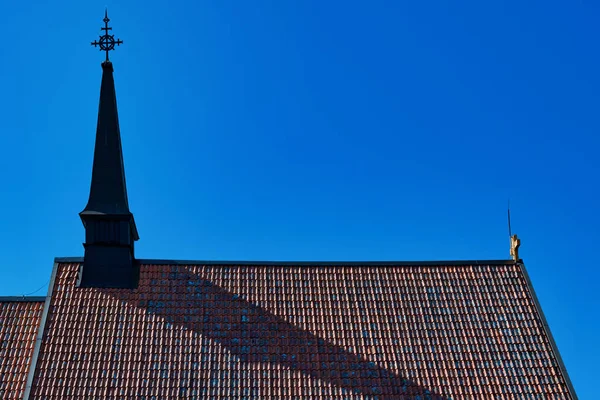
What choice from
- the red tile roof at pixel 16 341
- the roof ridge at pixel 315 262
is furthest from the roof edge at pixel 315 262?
the red tile roof at pixel 16 341

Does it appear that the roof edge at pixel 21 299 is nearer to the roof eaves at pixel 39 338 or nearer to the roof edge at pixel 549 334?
the roof eaves at pixel 39 338

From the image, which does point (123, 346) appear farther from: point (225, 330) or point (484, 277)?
point (484, 277)

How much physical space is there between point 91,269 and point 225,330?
459 cm

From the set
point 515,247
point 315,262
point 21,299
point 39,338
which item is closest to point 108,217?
point 21,299

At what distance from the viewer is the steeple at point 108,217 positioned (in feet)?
73.2

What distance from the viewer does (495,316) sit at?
72.1 ft

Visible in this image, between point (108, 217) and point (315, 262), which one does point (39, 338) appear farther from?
point (315, 262)

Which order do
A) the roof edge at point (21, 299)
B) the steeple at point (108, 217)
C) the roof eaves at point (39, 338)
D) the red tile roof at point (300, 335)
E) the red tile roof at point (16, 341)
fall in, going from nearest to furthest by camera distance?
the roof eaves at point (39, 338) → the red tile roof at point (16, 341) → the red tile roof at point (300, 335) → the roof edge at point (21, 299) → the steeple at point (108, 217)

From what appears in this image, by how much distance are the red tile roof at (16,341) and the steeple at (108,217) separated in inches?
65.1

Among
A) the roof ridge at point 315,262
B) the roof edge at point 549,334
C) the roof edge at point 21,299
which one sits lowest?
the roof edge at point 549,334

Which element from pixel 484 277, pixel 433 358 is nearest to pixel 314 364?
pixel 433 358

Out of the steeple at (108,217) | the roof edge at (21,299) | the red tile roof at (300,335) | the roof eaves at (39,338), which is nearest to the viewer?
the roof eaves at (39,338)

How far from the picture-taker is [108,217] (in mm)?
22781

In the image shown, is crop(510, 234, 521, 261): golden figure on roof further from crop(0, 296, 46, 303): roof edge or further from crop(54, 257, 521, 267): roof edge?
→ crop(0, 296, 46, 303): roof edge
